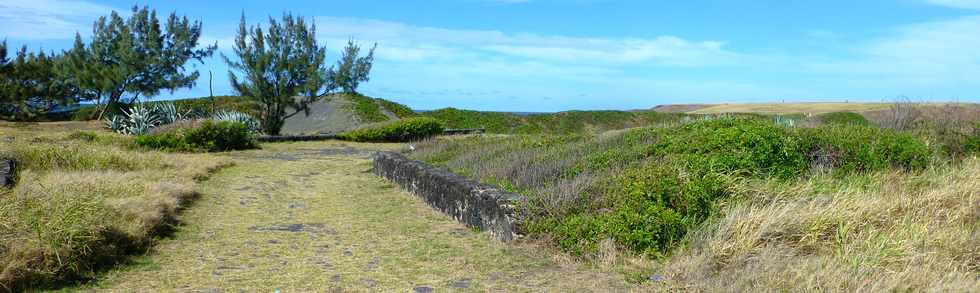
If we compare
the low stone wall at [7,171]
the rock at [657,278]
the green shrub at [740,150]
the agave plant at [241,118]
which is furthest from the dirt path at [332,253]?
the agave plant at [241,118]

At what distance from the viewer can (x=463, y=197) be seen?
24.9 ft

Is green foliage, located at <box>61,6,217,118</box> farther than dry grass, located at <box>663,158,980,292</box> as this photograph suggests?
Yes

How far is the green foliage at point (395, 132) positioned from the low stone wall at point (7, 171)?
11134mm

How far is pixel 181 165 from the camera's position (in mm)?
11555

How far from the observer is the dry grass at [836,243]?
4.47 metres

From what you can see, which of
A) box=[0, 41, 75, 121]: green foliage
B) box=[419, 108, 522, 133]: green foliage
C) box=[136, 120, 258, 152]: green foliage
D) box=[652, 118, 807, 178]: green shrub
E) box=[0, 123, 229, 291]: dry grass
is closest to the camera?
box=[0, 123, 229, 291]: dry grass

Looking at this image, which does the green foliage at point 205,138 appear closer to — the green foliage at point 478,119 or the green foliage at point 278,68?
the green foliage at point 278,68

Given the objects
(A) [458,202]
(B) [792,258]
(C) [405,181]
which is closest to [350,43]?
(C) [405,181]

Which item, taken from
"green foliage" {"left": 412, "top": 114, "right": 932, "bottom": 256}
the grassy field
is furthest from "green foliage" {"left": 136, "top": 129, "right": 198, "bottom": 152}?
the grassy field

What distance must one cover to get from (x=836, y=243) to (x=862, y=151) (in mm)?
3758

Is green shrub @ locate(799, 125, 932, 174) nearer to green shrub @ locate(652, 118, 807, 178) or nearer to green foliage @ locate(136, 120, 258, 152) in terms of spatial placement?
green shrub @ locate(652, 118, 807, 178)

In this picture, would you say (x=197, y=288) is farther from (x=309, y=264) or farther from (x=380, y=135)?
(x=380, y=135)

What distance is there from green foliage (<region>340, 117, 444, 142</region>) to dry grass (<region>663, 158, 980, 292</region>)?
14.9 metres

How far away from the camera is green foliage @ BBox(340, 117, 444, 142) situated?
20.6m
